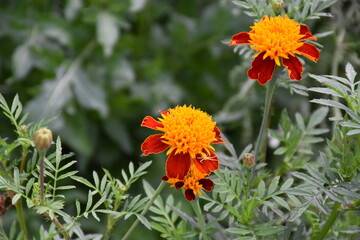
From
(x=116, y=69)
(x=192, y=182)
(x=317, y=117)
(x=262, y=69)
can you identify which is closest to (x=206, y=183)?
(x=192, y=182)

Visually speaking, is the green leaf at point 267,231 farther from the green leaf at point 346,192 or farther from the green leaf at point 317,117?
the green leaf at point 317,117

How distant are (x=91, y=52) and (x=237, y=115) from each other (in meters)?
0.51

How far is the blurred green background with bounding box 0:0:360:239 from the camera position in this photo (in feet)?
4.70

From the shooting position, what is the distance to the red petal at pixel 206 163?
20.4 inches

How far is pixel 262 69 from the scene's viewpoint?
0.57 metres

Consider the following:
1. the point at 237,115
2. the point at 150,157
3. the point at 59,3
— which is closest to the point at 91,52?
the point at 59,3

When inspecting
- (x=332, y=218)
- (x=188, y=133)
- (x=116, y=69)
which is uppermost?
(x=188, y=133)

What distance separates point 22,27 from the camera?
58.6 inches

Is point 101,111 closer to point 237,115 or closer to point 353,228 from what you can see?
point 237,115

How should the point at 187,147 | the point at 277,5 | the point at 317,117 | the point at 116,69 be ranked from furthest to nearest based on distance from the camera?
the point at 116,69 < the point at 317,117 < the point at 277,5 < the point at 187,147

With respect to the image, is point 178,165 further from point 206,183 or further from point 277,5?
point 277,5

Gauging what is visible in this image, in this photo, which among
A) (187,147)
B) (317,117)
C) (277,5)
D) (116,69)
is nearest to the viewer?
(187,147)

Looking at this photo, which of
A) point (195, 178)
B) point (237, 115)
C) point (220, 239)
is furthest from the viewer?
point (237, 115)

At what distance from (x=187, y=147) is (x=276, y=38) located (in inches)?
5.4
